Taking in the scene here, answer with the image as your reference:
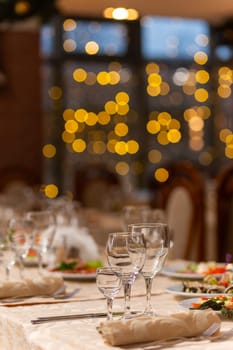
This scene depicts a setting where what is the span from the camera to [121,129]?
1006cm

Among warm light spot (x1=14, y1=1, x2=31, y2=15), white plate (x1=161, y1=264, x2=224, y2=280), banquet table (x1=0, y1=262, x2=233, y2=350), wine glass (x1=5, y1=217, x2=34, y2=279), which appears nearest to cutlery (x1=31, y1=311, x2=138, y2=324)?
banquet table (x1=0, y1=262, x2=233, y2=350)

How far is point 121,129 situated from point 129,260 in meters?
8.23

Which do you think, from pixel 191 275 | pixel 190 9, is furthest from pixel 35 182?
pixel 191 275

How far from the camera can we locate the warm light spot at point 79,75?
9844mm

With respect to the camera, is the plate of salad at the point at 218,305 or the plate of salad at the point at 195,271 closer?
the plate of salad at the point at 218,305

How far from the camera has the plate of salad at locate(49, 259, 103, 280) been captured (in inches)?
104

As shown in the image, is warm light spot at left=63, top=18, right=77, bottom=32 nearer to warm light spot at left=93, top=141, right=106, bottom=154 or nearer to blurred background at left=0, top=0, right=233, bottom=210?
blurred background at left=0, top=0, right=233, bottom=210

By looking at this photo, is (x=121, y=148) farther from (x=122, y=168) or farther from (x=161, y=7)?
(x=161, y=7)

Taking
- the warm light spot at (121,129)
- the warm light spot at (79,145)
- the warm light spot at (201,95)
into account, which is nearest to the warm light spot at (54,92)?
the warm light spot at (79,145)

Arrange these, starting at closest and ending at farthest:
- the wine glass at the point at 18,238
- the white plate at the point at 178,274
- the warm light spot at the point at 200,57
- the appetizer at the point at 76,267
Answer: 1. the wine glass at the point at 18,238
2. the white plate at the point at 178,274
3. the appetizer at the point at 76,267
4. the warm light spot at the point at 200,57

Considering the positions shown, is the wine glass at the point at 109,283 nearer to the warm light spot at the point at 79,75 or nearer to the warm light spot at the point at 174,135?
the warm light spot at the point at 79,75

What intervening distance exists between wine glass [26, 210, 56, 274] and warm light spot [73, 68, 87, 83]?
717 centimetres

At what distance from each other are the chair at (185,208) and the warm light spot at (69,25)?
543 cm

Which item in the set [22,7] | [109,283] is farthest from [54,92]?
[109,283]
